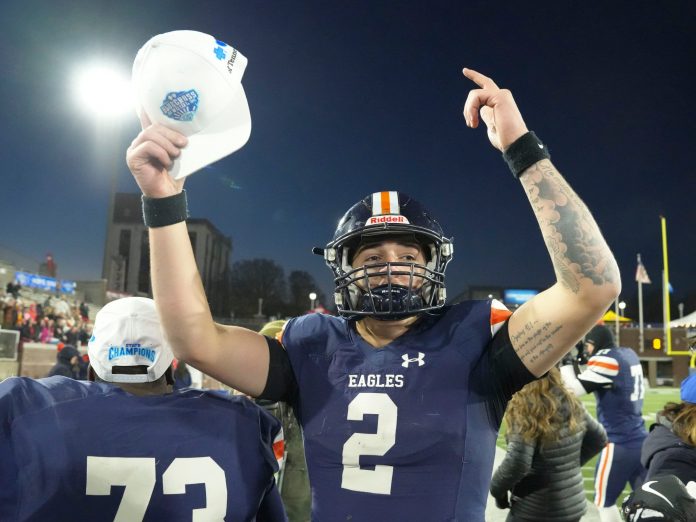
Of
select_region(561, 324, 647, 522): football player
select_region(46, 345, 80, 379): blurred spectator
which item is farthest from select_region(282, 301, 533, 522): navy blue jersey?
select_region(46, 345, 80, 379): blurred spectator

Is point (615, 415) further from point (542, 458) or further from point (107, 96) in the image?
point (107, 96)

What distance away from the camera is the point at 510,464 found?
11.7ft

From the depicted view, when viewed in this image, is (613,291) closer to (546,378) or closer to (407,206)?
(407,206)

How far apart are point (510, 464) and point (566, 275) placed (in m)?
2.28

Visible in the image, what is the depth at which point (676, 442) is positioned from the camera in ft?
8.59

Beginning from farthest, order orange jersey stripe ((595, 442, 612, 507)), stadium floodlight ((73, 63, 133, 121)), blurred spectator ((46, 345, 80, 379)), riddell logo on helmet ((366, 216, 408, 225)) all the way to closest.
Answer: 1. stadium floodlight ((73, 63, 133, 121))
2. blurred spectator ((46, 345, 80, 379))
3. orange jersey stripe ((595, 442, 612, 507))
4. riddell logo on helmet ((366, 216, 408, 225))

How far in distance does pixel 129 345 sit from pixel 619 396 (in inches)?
200

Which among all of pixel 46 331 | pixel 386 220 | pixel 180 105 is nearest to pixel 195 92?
pixel 180 105

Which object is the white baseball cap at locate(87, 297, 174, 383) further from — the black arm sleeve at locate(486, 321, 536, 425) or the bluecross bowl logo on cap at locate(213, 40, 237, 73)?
the black arm sleeve at locate(486, 321, 536, 425)

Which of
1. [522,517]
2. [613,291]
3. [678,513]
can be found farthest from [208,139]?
[522,517]

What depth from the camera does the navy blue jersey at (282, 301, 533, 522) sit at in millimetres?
1743

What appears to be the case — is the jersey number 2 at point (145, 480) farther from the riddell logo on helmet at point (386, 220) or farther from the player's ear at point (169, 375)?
the riddell logo on helmet at point (386, 220)

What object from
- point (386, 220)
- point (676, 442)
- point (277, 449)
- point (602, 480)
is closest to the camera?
point (386, 220)

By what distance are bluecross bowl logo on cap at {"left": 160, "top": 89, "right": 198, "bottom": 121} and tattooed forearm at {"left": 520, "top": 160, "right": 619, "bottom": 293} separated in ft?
3.26
